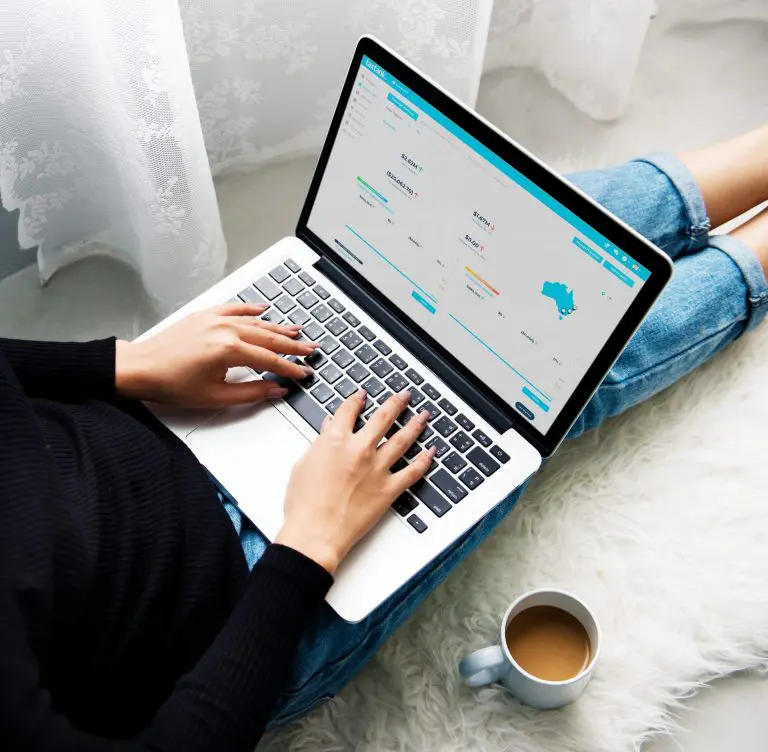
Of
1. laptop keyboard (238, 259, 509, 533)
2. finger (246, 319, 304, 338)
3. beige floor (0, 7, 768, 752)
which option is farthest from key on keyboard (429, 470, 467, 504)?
beige floor (0, 7, 768, 752)

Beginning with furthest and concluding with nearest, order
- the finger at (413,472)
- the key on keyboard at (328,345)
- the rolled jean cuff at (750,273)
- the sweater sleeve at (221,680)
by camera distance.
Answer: the rolled jean cuff at (750,273), the key on keyboard at (328,345), the finger at (413,472), the sweater sleeve at (221,680)

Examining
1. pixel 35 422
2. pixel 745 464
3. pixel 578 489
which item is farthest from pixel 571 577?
pixel 35 422

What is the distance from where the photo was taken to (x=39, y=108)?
3.54ft

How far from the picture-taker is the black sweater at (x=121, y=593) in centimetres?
65

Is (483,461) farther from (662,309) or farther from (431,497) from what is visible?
(662,309)

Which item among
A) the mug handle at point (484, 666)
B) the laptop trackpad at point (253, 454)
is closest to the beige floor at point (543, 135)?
the laptop trackpad at point (253, 454)

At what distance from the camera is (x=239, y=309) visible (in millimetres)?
924

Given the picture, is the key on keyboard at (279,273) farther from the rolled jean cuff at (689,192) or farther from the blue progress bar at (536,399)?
the rolled jean cuff at (689,192)

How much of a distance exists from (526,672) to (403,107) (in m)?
0.58

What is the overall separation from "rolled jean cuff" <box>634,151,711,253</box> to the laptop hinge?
377 millimetres

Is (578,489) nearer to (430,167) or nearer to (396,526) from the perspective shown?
(396,526)

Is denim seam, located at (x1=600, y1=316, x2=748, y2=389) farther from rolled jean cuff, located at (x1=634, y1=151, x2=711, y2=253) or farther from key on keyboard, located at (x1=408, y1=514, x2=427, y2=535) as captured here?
key on keyboard, located at (x1=408, y1=514, x2=427, y2=535)

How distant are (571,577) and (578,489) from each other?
115 mm

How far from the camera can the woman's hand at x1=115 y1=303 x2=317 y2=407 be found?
87 centimetres
